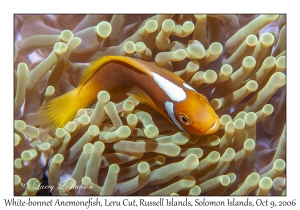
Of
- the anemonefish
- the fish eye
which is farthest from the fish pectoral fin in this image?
the fish eye

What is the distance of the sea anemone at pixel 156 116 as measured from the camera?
113cm

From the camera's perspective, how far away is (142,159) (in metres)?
1.21

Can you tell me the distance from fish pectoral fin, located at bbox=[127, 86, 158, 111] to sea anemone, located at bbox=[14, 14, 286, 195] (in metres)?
0.04

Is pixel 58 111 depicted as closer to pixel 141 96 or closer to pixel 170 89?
pixel 141 96

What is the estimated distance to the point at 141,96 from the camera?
121cm

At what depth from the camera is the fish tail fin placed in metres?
1.24

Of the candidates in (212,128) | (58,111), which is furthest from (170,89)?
(58,111)

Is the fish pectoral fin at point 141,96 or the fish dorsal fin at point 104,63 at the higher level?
the fish dorsal fin at point 104,63

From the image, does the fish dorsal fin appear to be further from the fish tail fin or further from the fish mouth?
the fish mouth

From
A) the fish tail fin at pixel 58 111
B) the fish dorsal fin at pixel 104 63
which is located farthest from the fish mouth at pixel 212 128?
the fish tail fin at pixel 58 111

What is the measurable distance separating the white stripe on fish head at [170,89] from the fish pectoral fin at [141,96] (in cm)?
7

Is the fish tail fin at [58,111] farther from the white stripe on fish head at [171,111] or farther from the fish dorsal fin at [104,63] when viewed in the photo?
the white stripe on fish head at [171,111]
